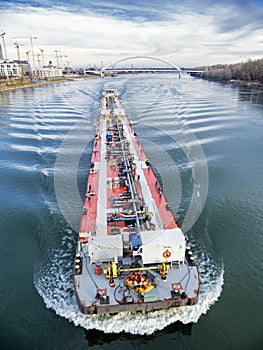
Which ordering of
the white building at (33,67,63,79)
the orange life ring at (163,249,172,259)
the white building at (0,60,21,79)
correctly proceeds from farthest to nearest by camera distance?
1. the white building at (33,67,63,79)
2. the white building at (0,60,21,79)
3. the orange life ring at (163,249,172,259)

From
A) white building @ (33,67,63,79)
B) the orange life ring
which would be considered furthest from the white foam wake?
white building @ (33,67,63,79)

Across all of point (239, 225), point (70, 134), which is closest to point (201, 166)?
point (239, 225)

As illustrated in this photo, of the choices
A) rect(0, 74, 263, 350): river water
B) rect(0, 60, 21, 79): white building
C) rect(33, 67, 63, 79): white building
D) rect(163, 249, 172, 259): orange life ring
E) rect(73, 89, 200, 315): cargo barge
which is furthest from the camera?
rect(33, 67, 63, 79): white building

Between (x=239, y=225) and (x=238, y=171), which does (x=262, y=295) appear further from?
(x=238, y=171)

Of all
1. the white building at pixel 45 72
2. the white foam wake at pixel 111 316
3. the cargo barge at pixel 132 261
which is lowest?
the white foam wake at pixel 111 316

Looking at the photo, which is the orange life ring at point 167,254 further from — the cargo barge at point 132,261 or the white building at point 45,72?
the white building at point 45,72

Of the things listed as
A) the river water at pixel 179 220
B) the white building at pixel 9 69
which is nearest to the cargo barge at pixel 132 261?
the river water at pixel 179 220

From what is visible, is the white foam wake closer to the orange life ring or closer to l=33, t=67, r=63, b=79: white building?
the orange life ring
